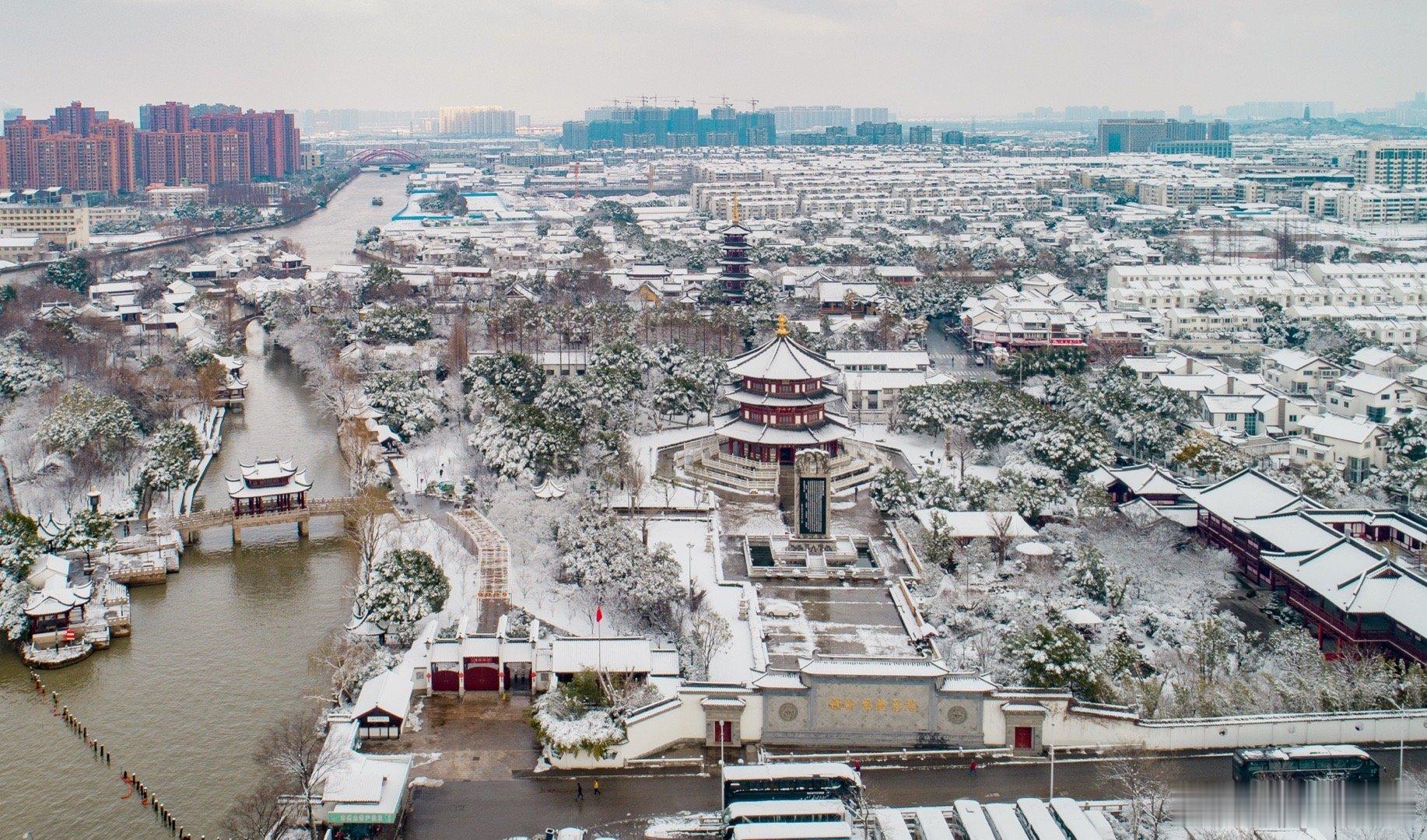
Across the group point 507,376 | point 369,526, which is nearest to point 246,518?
point 369,526

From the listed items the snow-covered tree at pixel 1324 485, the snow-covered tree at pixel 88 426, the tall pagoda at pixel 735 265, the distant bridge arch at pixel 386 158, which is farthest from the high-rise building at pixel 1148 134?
the snow-covered tree at pixel 88 426

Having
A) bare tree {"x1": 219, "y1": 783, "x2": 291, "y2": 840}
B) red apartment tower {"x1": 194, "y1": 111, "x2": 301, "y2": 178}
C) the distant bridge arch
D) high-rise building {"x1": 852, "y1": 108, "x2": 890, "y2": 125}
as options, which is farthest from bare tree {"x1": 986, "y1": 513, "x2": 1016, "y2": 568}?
high-rise building {"x1": 852, "y1": 108, "x2": 890, "y2": 125}

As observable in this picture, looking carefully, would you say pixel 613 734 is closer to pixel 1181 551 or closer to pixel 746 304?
pixel 1181 551

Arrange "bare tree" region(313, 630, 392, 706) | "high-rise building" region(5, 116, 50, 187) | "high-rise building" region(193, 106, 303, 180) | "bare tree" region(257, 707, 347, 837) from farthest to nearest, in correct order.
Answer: "high-rise building" region(193, 106, 303, 180)
"high-rise building" region(5, 116, 50, 187)
"bare tree" region(313, 630, 392, 706)
"bare tree" region(257, 707, 347, 837)

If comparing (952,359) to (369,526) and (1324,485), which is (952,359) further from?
(369,526)

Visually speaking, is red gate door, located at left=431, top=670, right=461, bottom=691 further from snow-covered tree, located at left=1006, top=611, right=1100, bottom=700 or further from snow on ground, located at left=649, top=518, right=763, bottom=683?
snow-covered tree, located at left=1006, top=611, right=1100, bottom=700

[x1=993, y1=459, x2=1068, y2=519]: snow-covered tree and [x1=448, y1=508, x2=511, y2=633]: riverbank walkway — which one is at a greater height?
[x1=993, y1=459, x2=1068, y2=519]: snow-covered tree

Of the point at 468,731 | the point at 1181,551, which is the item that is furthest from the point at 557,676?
the point at 1181,551
